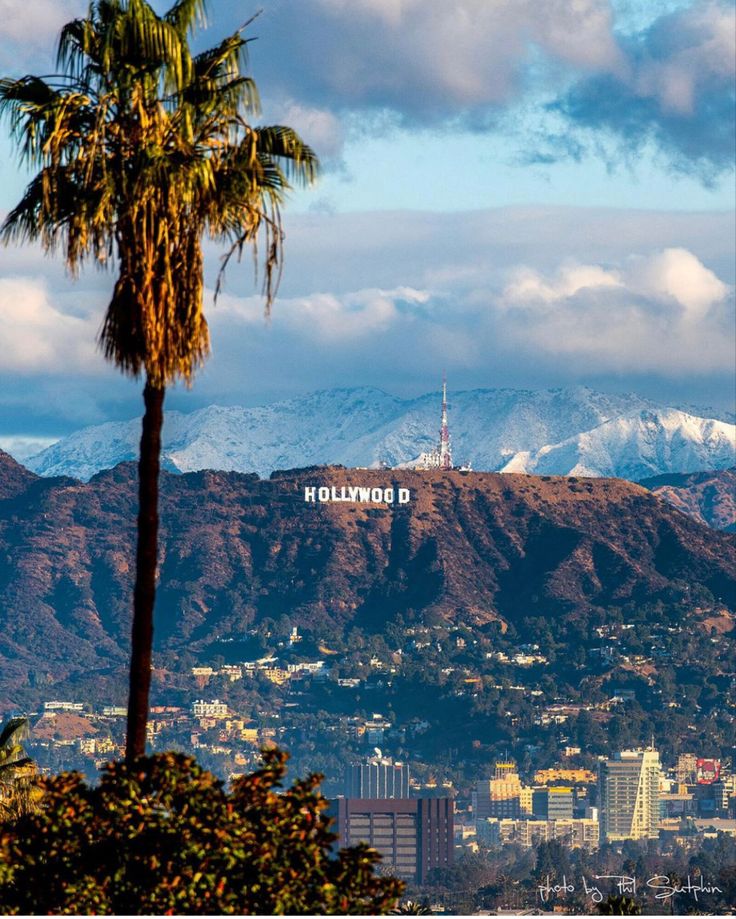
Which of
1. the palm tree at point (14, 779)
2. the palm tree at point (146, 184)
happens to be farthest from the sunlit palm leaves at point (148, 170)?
the palm tree at point (14, 779)

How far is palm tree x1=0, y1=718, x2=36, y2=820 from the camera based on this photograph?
66.8 m

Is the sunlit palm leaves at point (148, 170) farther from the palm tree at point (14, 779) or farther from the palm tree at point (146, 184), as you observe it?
the palm tree at point (14, 779)

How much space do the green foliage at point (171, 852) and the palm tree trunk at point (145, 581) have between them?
3342 millimetres

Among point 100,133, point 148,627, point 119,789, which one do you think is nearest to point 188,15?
point 100,133

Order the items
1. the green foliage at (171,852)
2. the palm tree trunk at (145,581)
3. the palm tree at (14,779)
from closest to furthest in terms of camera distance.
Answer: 1. the green foliage at (171,852)
2. the palm tree trunk at (145,581)
3. the palm tree at (14,779)

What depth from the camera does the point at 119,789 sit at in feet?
127

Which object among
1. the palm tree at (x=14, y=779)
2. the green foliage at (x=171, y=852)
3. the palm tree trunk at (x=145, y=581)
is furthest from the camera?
the palm tree at (x=14, y=779)

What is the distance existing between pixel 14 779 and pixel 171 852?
33.2 m

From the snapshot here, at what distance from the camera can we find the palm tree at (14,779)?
6675 centimetres

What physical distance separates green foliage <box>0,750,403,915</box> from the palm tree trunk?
334 cm

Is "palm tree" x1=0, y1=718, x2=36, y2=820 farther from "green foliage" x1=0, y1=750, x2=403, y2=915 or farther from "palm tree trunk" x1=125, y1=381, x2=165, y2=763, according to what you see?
"green foliage" x1=0, y1=750, x2=403, y2=915

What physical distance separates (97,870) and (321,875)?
12.6ft

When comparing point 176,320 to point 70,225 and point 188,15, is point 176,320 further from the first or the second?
point 188,15

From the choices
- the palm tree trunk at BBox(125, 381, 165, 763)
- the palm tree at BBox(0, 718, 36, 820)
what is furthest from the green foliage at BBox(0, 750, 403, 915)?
the palm tree at BBox(0, 718, 36, 820)
